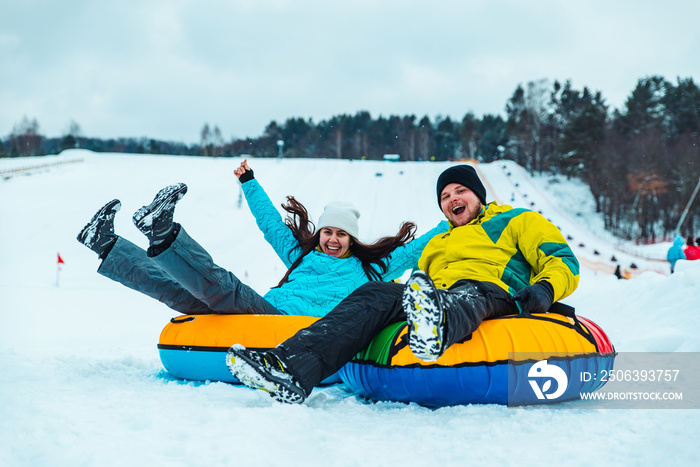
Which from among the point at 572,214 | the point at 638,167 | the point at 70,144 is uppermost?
the point at 70,144

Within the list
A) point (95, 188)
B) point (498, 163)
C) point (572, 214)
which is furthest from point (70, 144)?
point (572, 214)

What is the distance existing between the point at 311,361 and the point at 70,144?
168 ft

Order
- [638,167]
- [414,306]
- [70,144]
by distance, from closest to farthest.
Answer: [414,306] < [638,167] < [70,144]

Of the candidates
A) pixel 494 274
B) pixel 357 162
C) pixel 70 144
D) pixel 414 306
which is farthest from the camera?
pixel 70 144

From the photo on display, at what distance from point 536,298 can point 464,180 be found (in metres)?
0.82

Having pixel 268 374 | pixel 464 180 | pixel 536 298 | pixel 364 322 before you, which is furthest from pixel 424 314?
pixel 464 180

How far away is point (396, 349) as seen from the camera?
6.28 feet

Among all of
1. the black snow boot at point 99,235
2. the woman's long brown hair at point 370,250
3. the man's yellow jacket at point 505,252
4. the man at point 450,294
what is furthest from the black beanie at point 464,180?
the black snow boot at point 99,235

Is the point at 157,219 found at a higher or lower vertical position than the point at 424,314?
higher

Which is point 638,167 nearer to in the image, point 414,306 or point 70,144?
point 414,306

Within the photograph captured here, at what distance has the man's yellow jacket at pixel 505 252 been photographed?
214 centimetres

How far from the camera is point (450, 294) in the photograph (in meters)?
1.72

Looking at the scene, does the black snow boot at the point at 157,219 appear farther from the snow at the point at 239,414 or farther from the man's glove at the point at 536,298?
the man's glove at the point at 536,298

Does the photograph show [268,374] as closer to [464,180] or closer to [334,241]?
[334,241]
